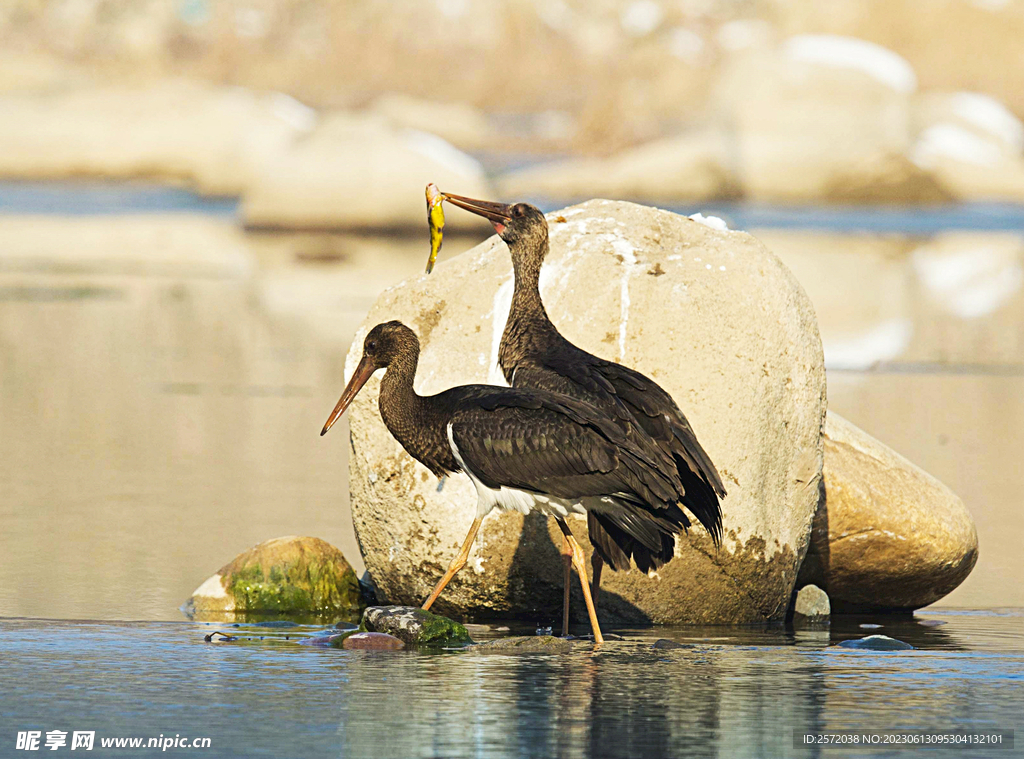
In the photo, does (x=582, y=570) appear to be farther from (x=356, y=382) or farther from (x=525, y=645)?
(x=356, y=382)

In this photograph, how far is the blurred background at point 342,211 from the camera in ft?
43.9

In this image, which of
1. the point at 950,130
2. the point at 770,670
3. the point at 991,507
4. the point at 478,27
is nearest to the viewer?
the point at 770,670

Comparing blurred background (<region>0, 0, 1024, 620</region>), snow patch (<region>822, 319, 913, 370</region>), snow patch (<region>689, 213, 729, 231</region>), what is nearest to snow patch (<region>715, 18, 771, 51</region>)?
blurred background (<region>0, 0, 1024, 620</region>)

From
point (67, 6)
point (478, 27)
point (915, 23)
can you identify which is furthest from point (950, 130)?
point (67, 6)

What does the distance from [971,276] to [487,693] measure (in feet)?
80.9

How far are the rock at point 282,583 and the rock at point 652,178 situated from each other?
136 feet

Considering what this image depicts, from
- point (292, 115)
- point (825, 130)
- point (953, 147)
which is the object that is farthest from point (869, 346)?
point (953, 147)

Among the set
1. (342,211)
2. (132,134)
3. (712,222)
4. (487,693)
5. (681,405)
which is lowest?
(487,693)

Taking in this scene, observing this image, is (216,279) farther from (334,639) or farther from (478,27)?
(478,27)

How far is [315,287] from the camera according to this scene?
28.2m

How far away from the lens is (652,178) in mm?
52938

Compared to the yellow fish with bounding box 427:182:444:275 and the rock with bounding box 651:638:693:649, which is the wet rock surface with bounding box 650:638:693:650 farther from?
the yellow fish with bounding box 427:182:444:275

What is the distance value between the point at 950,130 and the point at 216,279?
119 ft

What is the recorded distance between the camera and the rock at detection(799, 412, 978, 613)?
10867mm
